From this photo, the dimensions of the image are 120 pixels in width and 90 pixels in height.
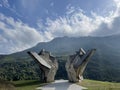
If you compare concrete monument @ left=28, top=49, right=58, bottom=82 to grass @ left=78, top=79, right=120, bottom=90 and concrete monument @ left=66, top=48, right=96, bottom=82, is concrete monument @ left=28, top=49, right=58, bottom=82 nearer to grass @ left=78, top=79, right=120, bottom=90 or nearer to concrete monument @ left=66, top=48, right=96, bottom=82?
concrete monument @ left=66, top=48, right=96, bottom=82

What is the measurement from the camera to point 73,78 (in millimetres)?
34688

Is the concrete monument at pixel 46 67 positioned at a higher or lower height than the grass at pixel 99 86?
higher

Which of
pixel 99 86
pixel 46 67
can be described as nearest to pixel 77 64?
pixel 46 67

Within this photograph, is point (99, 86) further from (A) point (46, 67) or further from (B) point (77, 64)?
(A) point (46, 67)

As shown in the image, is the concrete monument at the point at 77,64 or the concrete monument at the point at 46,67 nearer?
the concrete monument at the point at 77,64

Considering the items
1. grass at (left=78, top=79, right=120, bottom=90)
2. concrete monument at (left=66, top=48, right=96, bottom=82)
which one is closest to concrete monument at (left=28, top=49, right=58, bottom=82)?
concrete monument at (left=66, top=48, right=96, bottom=82)

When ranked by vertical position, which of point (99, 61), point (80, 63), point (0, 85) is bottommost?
point (0, 85)

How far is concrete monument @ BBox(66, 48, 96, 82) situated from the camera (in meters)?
33.9

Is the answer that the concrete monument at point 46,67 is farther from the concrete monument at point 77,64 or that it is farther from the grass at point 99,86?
the grass at point 99,86

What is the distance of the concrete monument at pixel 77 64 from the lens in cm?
3391

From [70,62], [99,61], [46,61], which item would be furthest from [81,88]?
[99,61]

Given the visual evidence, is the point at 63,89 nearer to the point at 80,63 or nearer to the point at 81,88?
the point at 81,88

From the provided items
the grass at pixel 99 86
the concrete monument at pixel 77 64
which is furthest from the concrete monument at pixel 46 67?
the grass at pixel 99 86

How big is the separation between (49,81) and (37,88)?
6924mm
